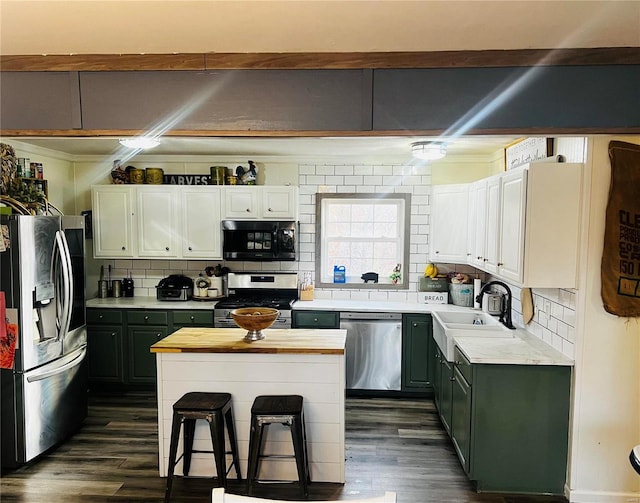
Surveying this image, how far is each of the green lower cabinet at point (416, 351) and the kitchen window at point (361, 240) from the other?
64cm

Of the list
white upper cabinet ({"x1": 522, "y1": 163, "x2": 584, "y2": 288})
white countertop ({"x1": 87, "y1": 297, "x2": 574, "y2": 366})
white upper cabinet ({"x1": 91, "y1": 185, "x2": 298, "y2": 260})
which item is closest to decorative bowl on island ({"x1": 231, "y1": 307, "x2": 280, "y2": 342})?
white countertop ({"x1": 87, "y1": 297, "x2": 574, "y2": 366})

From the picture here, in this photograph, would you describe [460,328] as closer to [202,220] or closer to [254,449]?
[254,449]

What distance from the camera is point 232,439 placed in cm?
292

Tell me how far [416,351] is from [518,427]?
5.16 feet

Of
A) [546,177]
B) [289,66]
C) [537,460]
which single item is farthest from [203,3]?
[537,460]

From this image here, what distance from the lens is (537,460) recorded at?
284cm

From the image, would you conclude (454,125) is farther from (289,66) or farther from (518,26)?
(289,66)

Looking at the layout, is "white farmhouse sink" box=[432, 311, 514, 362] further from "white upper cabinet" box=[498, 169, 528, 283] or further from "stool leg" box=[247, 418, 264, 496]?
"stool leg" box=[247, 418, 264, 496]

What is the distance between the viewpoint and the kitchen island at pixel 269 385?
2941 millimetres

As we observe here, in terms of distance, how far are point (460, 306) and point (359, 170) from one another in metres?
1.75

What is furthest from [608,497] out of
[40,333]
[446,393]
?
[40,333]

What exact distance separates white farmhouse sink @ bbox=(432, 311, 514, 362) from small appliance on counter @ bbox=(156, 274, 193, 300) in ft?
8.27

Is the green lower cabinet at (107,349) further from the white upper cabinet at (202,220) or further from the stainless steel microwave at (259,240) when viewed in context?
the stainless steel microwave at (259,240)

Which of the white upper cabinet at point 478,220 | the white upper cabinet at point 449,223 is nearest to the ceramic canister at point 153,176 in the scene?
the white upper cabinet at point 449,223
